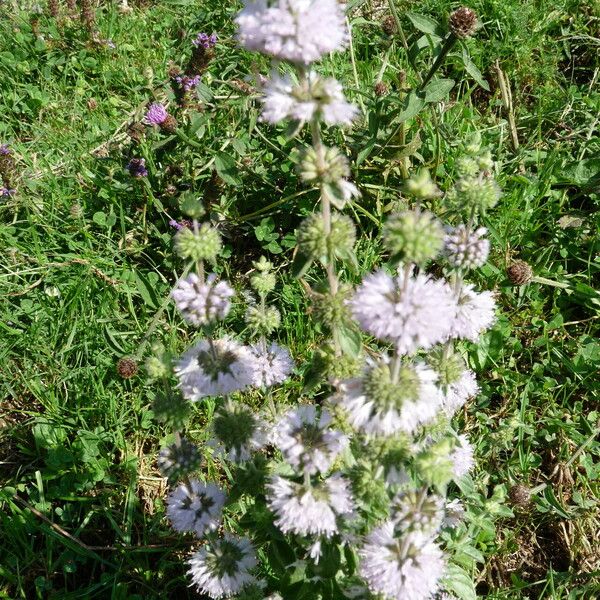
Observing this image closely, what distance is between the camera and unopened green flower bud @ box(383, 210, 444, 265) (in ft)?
4.47

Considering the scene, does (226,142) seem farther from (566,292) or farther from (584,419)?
(584,419)

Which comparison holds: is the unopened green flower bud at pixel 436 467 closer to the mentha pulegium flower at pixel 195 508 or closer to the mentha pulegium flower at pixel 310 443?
the mentha pulegium flower at pixel 310 443

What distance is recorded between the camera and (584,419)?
2.86 metres

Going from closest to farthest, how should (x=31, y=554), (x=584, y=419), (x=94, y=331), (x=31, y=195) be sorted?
(x=31, y=554) < (x=584, y=419) < (x=94, y=331) < (x=31, y=195)

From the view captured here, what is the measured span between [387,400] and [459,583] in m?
1.13

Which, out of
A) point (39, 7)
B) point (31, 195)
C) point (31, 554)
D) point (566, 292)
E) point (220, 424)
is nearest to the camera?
point (220, 424)

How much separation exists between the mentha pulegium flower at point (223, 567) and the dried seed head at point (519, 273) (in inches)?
68.9

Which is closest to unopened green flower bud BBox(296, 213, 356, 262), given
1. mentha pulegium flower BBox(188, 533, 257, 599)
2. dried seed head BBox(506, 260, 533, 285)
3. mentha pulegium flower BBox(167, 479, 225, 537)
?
mentha pulegium flower BBox(167, 479, 225, 537)

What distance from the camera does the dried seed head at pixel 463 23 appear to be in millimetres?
2693

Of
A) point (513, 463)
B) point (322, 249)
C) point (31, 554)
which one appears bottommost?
point (31, 554)

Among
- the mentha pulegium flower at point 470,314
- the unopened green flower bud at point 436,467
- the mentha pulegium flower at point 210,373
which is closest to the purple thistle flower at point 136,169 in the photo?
the mentha pulegium flower at point 210,373

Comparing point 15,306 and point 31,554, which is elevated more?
point 15,306

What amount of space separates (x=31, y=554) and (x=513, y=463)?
2.00 metres

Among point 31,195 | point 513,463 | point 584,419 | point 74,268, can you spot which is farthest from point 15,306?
point 584,419
